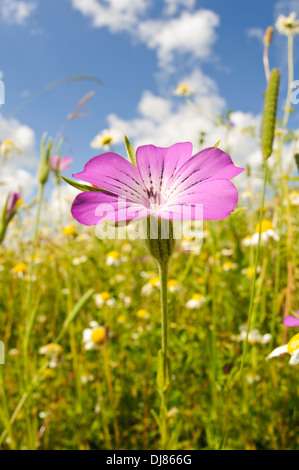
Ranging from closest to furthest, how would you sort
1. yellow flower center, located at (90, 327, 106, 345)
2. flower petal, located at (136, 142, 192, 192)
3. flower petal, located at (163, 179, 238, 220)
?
flower petal, located at (163, 179, 238, 220) < flower petal, located at (136, 142, 192, 192) < yellow flower center, located at (90, 327, 106, 345)

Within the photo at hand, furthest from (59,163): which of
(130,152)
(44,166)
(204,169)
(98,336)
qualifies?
(204,169)

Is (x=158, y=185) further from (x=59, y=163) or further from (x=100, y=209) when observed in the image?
(x=59, y=163)

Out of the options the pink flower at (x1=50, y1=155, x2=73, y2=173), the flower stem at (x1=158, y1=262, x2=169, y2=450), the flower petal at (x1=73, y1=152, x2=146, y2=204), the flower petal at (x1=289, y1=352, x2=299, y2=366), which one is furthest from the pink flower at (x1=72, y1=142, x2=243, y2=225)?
the pink flower at (x1=50, y1=155, x2=73, y2=173)

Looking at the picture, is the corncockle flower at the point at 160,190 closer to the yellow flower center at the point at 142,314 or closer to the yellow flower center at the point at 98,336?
the yellow flower center at the point at 98,336

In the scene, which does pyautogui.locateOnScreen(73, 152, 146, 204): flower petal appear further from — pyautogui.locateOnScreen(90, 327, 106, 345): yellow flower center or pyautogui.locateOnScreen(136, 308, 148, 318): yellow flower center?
pyautogui.locateOnScreen(136, 308, 148, 318): yellow flower center

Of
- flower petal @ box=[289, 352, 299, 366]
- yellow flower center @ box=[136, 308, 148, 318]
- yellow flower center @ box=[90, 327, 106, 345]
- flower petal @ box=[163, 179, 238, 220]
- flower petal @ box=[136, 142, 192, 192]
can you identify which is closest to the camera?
flower petal @ box=[163, 179, 238, 220]
